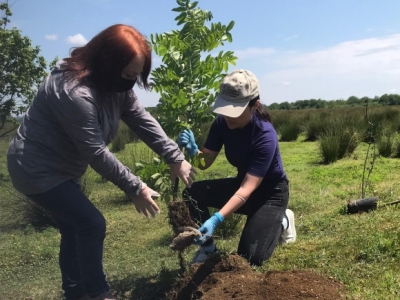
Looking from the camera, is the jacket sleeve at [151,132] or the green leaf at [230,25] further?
the green leaf at [230,25]

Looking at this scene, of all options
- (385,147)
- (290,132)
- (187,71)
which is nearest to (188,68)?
(187,71)

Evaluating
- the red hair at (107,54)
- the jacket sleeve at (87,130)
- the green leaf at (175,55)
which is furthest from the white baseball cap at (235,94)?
the jacket sleeve at (87,130)

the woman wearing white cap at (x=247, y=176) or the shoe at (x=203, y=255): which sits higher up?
the woman wearing white cap at (x=247, y=176)

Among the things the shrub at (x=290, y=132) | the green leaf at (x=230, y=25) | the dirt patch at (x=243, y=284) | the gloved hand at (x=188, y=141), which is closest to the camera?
the dirt patch at (x=243, y=284)

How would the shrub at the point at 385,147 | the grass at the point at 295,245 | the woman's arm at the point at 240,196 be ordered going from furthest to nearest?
the shrub at the point at 385,147
the grass at the point at 295,245
the woman's arm at the point at 240,196

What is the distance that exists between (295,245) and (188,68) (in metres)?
1.68

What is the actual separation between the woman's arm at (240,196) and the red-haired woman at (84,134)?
0.57 m

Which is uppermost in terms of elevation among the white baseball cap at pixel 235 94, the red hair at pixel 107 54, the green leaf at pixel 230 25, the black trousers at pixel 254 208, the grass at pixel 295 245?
the green leaf at pixel 230 25

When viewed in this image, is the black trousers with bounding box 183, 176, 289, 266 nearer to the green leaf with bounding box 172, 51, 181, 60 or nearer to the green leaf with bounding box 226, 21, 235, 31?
the green leaf with bounding box 172, 51, 181, 60

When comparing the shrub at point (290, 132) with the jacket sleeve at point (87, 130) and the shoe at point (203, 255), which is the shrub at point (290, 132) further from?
the jacket sleeve at point (87, 130)

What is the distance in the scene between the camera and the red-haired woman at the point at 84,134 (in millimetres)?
2357

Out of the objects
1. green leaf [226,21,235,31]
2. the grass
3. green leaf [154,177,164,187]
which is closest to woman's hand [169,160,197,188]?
green leaf [154,177,164,187]

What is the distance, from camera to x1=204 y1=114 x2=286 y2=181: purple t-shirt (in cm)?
323

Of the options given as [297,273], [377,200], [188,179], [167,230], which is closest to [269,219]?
[297,273]
